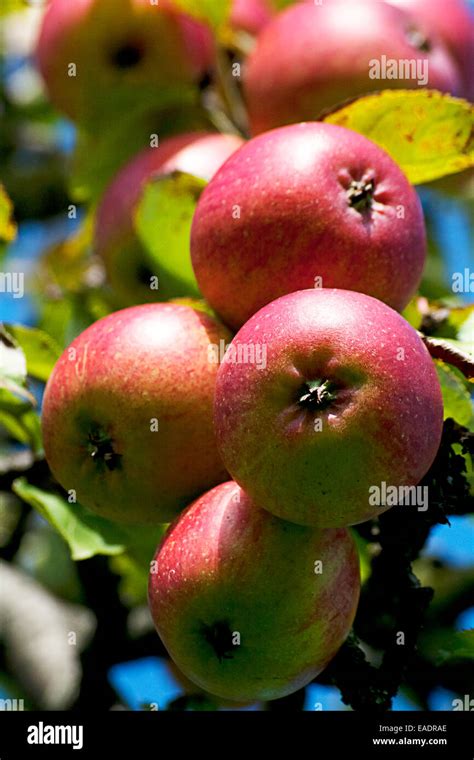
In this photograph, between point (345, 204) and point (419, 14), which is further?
point (419, 14)

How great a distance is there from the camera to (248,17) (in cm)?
197

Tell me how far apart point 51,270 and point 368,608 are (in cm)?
125

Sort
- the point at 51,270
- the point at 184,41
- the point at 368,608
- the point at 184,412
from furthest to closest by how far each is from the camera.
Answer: the point at 51,270
the point at 184,41
the point at 368,608
the point at 184,412

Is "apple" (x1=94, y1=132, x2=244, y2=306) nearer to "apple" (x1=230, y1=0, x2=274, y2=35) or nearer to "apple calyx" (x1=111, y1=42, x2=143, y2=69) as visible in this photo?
"apple calyx" (x1=111, y1=42, x2=143, y2=69)

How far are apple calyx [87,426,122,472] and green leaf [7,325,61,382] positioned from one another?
0.41 metres

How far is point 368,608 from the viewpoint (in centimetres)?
147

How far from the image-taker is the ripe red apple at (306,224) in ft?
3.96

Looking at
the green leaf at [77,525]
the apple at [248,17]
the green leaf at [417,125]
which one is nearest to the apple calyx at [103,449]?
the green leaf at [77,525]

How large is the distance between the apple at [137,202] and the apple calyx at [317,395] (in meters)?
0.60

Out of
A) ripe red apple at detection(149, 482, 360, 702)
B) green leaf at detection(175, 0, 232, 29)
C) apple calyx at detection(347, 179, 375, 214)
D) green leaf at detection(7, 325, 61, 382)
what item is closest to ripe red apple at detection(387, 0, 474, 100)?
green leaf at detection(175, 0, 232, 29)

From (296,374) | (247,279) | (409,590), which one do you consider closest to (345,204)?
(247,279)

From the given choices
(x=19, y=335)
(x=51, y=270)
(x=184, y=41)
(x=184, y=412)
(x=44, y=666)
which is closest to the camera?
A: (x=184, y=412)

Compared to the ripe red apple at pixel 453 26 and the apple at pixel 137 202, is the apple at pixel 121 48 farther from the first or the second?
the ripe red apple at pixel 453 26

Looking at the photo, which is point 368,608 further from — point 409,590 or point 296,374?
point 296,374
